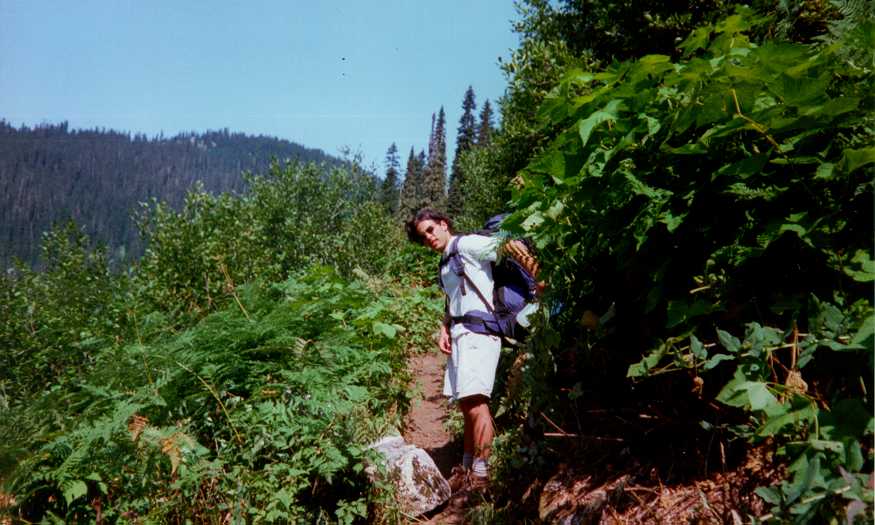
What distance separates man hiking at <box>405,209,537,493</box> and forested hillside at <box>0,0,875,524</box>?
0.62 ft

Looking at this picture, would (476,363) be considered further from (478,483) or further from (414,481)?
(414,481)

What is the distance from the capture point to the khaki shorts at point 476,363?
3400mm

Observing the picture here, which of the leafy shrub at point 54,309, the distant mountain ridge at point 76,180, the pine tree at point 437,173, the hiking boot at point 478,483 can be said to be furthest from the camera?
the distant mountain ridge at point 76,180

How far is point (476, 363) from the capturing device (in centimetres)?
340

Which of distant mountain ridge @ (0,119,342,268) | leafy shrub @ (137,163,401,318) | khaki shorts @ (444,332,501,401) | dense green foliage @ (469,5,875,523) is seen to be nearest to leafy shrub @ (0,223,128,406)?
leafy shrub @ (137,163,401,318)

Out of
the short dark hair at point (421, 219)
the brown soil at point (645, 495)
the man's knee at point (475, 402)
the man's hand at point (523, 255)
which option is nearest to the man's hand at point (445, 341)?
the man's knee at point (475, 402)

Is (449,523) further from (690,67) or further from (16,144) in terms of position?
(16,144)

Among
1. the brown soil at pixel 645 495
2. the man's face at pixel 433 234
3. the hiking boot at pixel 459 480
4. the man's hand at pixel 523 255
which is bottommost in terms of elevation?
the hiking boot at pixel 459 480

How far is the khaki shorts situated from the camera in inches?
134

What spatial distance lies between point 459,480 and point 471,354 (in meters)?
0.96

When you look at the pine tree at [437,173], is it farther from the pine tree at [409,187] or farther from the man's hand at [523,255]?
the man's hand at [523,255]

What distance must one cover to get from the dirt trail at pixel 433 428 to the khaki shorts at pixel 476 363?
2.59 feet

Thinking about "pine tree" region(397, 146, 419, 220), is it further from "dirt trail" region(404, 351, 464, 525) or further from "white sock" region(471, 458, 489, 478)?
"white sock" region(471, 458, 489, 478)

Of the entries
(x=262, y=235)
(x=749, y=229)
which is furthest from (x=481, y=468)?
(x=262, y=235)
